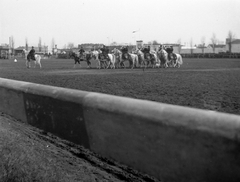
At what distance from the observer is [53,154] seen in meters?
5.29

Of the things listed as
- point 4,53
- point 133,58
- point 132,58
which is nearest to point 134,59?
point 133,58

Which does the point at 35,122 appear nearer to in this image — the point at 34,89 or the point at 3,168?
the point at 34,89

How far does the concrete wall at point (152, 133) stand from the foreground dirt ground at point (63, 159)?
346 millimetres

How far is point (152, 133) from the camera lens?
3.34 m

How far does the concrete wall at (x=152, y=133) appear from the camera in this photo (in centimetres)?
268

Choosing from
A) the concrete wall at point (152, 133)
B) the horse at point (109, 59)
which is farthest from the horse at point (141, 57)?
the concrete wall at point (152, 133)

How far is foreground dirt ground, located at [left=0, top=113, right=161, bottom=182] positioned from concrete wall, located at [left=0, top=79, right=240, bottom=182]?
13.6 inches

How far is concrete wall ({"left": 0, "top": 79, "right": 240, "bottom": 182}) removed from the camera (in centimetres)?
268

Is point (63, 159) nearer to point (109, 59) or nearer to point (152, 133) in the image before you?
point (152, 133)

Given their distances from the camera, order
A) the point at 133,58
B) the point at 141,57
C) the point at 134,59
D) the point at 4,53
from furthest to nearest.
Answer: the point at 4,53 < the point at 141,57 < the point at 134,59 < the point at 133,58

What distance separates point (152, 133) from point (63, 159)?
6.81 feet

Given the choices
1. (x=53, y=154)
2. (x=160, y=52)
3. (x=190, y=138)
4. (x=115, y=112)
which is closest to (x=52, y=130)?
(x=53, y=154)

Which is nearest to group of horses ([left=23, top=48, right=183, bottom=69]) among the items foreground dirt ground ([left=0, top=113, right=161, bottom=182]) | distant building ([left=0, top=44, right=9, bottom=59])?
foreground dirt ground ([left=0, top=113, right=161, bottom=182])

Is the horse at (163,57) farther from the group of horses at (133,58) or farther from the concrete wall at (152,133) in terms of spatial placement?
the concrete wall at (152,133)
